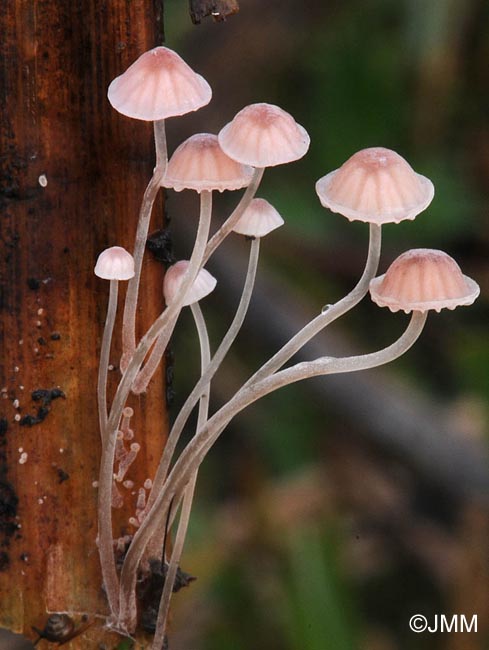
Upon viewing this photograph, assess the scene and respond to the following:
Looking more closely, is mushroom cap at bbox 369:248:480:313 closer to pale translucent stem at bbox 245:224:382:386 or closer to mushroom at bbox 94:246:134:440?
pale translucent stem at bbox 245:224:382:386

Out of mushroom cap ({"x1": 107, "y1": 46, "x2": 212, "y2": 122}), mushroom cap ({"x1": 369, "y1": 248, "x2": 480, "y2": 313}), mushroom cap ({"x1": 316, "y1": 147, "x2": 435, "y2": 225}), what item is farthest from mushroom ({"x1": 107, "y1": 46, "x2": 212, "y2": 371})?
mushroom cap ({"x1": 369, "y1": 248, "x2": 480, "y2": 313})

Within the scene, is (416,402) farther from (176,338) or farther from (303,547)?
(176,338)

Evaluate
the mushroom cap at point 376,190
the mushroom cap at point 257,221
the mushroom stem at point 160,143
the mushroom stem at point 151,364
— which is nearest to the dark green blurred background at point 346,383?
the mushroom stem at point 151,364

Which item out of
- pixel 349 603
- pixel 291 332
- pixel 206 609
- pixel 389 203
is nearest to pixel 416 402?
pixel 291 332

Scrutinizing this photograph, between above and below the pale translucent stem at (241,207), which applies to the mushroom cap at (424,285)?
below

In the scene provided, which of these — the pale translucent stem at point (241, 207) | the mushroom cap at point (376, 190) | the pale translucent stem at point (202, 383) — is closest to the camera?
the mushroom cap at point (376, 190)

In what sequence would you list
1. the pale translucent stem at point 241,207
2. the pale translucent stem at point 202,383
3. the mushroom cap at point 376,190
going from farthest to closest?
the pale translucent stem at point 202,383
the pale translucent stem at point 241,207
the mushroom cap at point 376,190

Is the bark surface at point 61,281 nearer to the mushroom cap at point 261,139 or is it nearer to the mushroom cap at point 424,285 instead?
the mushroom cap at point 261,139
